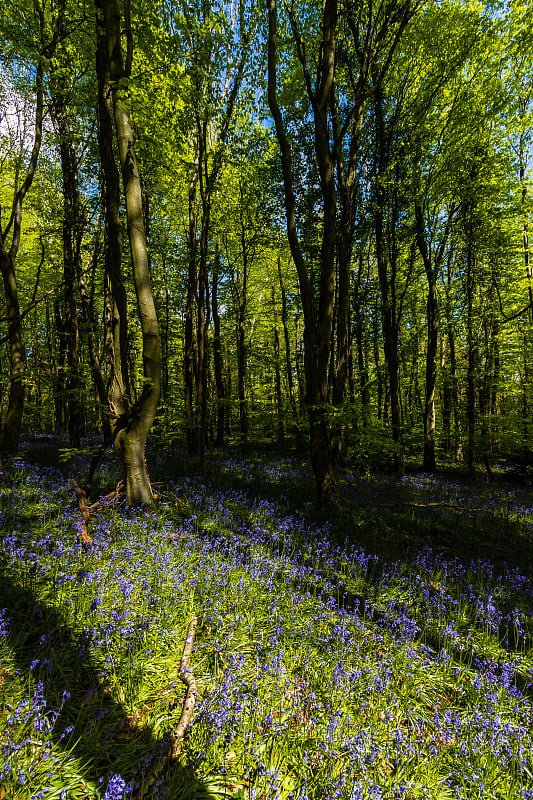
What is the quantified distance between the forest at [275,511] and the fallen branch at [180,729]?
2cm

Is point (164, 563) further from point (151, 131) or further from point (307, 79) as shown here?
point (151, 131)

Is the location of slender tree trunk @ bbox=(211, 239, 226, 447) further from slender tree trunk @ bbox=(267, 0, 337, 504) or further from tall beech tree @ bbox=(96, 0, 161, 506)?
tall beech tree @ bbox=(96, 0, 161, 506)

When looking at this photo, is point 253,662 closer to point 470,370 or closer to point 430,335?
point 430,335

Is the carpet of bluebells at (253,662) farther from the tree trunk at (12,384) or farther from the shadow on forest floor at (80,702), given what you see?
the tree trunk at (12,384)

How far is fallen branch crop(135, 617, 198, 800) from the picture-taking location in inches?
74.0

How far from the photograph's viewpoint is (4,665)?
2.46m

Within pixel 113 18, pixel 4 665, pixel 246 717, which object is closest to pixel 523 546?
pixel 246 717

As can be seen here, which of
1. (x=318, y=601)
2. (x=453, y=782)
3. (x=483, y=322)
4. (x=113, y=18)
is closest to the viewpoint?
(x=453, y=782)

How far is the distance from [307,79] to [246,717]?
31.3 ft

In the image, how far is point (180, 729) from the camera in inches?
88.8

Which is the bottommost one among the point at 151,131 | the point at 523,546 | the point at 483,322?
the point at 523,546

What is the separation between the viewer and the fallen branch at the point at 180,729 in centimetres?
188

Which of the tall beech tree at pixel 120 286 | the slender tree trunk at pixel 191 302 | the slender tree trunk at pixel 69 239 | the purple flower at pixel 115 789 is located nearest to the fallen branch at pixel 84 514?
the tall beech tree at pixel 120 286

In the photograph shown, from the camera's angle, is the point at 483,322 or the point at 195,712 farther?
the point at 483,322
